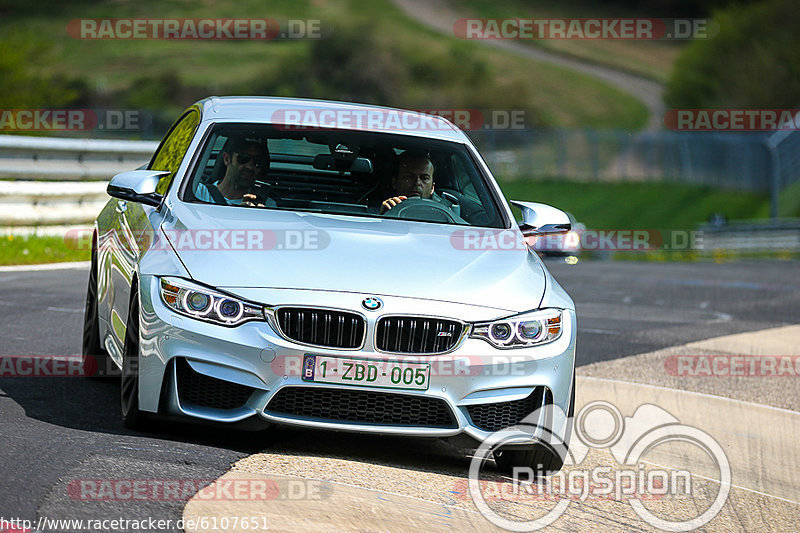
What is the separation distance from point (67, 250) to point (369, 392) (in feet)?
35.7

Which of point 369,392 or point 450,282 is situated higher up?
point 450,282

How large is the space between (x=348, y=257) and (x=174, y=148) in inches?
80.6

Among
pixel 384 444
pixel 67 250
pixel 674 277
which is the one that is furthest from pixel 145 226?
pixel 674 277

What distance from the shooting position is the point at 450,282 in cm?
598

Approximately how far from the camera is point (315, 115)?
294 inches

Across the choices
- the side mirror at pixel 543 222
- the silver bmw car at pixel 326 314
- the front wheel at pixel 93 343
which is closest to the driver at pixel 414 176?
the silver bmw car at pixel 326 314

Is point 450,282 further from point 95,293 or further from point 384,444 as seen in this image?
point 95,293

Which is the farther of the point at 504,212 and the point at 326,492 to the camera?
the point at 504,212

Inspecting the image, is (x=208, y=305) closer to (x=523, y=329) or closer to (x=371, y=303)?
(x=371, y=303)

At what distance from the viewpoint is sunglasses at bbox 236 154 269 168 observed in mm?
7021

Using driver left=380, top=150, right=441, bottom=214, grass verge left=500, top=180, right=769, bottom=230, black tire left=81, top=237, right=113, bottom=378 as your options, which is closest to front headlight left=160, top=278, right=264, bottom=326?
driver left=380, top=150, right=441, bottom=214

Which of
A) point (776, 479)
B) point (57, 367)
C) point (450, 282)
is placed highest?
point (450, 282)

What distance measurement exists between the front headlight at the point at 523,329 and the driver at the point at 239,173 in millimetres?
1518

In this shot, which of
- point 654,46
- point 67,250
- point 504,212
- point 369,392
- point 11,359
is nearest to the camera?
point 369,392
